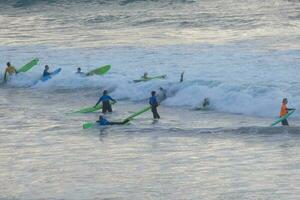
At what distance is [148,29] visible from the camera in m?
49.9

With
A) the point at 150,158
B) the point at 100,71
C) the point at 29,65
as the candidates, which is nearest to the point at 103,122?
the point at 150,158

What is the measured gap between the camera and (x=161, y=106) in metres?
28.9

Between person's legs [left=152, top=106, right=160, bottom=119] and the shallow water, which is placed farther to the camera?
person's legs [left=152, top=106, right=160, bottom=119]

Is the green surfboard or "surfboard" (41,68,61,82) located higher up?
"surfboard" (41,68,61,82)

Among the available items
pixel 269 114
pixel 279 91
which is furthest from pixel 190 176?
pixel 279 91

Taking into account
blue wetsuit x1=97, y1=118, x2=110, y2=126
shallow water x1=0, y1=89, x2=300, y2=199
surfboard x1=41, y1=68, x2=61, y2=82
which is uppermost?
surfboard x1=41, y1=68, x2=61, y2=82

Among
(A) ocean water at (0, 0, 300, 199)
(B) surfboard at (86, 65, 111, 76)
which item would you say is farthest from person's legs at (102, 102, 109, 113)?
(B) surfboard at (86, 65, 111, 76)

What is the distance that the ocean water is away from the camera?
17328mm

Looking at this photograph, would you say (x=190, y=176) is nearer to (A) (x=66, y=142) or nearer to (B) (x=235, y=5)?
(A) (x=66, y=142)

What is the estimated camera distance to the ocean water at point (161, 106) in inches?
682

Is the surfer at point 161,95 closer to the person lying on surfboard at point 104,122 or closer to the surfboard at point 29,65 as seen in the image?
the person lying on surfboard at point 104,122

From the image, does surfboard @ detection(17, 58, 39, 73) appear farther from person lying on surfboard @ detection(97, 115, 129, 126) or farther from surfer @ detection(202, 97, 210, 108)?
person lying on surfboard @ detection(97, 115, 129, 126)

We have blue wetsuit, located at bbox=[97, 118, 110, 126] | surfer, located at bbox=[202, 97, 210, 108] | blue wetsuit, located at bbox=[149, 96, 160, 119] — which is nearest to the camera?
blue wetsuit, located at bbox=[97, 118, 110, 126]

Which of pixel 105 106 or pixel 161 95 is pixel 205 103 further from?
pixel 105 106
